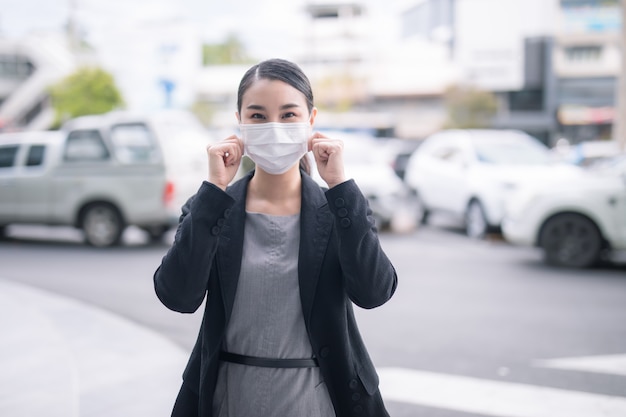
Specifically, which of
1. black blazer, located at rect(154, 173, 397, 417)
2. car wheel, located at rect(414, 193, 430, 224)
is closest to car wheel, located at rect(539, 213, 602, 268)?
car wheel, located at rect(414, 193, 430, 224)

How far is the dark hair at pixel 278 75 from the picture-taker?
2.11m

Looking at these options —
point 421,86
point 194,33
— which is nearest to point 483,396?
point 194,33

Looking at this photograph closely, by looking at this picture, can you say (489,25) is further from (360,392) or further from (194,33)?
(360,392)

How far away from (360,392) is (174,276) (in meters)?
0.65

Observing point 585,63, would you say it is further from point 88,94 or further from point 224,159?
point 224,159

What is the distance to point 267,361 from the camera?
2.01 meters

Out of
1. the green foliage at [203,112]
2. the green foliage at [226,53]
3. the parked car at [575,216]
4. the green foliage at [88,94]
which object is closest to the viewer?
the parked car at [575,216]

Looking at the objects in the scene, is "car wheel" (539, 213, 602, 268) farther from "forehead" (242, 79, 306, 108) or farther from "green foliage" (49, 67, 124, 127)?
"green foliage" (49, 67, 124, 127)

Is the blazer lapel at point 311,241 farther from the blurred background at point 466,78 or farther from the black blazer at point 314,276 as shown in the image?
the blurred background at point 466,78

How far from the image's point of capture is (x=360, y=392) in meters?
2.08

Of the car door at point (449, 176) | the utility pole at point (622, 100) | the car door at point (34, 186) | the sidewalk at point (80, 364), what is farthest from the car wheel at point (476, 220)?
the car door at point (34, 186)

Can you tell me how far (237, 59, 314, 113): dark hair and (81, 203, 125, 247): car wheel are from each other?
9375mm

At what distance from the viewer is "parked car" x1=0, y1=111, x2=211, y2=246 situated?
10.7m

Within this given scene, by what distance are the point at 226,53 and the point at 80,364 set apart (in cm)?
7012
